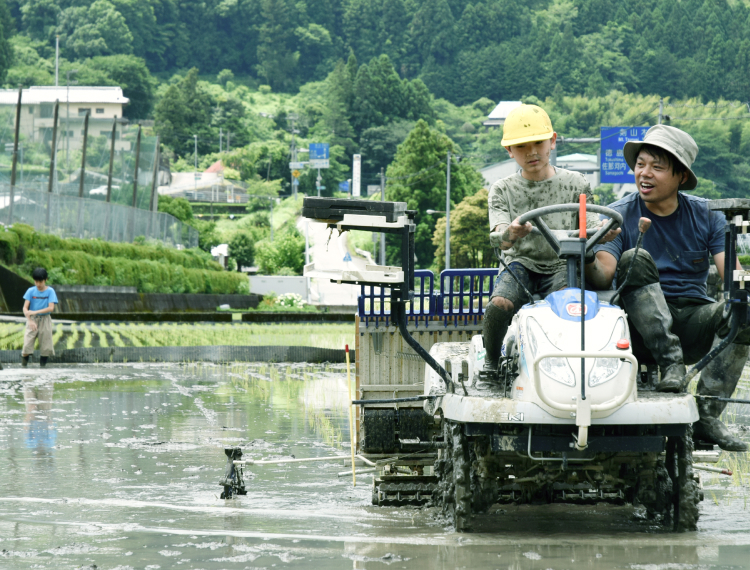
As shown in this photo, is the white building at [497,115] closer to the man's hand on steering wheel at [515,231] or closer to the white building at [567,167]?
the white building at [567,167]

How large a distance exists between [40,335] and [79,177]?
2809cm

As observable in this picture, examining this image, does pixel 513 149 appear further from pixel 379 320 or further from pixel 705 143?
pixel 705 143

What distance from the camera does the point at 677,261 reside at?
7004 mm

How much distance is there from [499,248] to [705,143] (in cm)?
11372

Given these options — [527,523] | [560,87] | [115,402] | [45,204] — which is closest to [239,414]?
[115,402]

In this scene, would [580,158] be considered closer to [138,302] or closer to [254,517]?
[138,302]

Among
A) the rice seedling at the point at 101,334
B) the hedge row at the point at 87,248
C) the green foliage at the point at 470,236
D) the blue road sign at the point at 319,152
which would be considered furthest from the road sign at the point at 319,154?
the rice seedling at the point at 101,334

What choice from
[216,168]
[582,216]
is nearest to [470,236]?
[582,216]

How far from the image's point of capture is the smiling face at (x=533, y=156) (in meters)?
6.88

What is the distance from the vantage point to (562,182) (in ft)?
22.9

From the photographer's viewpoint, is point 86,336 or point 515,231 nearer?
point 515,231

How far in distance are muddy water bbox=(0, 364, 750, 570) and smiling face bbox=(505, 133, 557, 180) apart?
2.10 meters

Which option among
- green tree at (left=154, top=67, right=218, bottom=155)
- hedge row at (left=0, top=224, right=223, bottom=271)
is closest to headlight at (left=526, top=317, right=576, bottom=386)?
hedge row at (left=0, top=224, right=223, bottom=271)

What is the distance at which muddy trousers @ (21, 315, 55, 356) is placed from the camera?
19.7m
